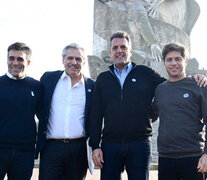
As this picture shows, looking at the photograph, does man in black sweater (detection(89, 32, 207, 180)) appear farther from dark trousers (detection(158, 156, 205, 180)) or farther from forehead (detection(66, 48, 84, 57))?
forehead (detection(66, 48, 84, 57))

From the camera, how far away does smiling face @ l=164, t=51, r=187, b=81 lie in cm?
265

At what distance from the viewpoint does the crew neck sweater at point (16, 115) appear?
2679 mm

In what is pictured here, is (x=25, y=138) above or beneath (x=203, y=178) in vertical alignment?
above

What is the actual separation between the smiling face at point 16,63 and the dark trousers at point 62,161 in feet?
2.95

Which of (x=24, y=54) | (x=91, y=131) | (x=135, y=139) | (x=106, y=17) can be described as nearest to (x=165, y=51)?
(x=135, y=139)

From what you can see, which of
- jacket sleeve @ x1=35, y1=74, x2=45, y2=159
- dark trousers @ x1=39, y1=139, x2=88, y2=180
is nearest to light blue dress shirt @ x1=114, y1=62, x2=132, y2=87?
dark trousers @ x1=39, y1=139, x2=88, y2=180

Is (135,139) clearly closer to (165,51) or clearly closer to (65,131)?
(65,131)

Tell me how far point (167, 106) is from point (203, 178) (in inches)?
30.0

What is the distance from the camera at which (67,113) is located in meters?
2.93

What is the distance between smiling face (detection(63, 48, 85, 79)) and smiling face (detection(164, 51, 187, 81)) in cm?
106

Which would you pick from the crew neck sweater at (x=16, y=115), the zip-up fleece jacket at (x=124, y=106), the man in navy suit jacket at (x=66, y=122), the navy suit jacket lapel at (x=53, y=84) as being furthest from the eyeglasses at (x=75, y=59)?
the crew neck sweater at (x=16, y=115)

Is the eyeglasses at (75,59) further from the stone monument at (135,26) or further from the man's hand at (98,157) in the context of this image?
the stone monument at (135,26)

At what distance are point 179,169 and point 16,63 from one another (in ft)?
7.02

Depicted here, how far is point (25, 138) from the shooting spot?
2.74 m
